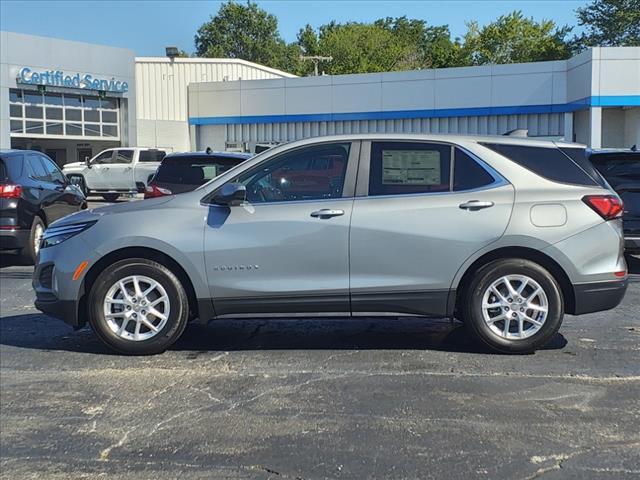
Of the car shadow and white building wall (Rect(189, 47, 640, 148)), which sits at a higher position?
white building wall (Rect(189, 47, 640, 148))

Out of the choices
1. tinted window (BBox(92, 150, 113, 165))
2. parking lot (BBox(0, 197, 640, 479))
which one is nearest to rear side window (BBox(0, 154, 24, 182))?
parking lot (BBox(0, 197, 640, 479))

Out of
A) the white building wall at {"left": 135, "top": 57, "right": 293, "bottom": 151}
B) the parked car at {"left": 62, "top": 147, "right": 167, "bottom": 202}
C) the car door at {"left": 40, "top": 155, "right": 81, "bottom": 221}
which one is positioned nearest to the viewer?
the car door at {"left": 40, "top": 155, "right": 81, "bottom": 221}

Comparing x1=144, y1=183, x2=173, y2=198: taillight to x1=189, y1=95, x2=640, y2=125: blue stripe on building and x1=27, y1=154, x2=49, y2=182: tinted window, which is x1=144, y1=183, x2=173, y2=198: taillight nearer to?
x1=27, y1=154, x2=49, y2=182: tinted window

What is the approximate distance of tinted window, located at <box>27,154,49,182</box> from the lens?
36.7ft

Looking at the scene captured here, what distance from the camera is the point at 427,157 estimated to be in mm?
5832

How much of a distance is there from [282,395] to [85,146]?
3375cm

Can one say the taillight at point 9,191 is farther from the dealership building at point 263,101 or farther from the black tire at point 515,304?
the dealership building at point 263,101

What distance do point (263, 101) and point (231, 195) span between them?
105 feet

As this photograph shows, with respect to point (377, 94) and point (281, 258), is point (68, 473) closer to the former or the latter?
point (281, 258)

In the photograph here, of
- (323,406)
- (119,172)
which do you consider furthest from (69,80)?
(323,406)

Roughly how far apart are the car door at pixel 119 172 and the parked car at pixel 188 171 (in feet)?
56.8

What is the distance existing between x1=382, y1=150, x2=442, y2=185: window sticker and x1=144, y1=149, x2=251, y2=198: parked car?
16.8ft

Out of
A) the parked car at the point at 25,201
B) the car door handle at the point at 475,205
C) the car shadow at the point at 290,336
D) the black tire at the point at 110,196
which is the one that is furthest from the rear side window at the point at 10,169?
the black tire at the point at 110,196

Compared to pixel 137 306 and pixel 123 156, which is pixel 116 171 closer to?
pixel 123 156
